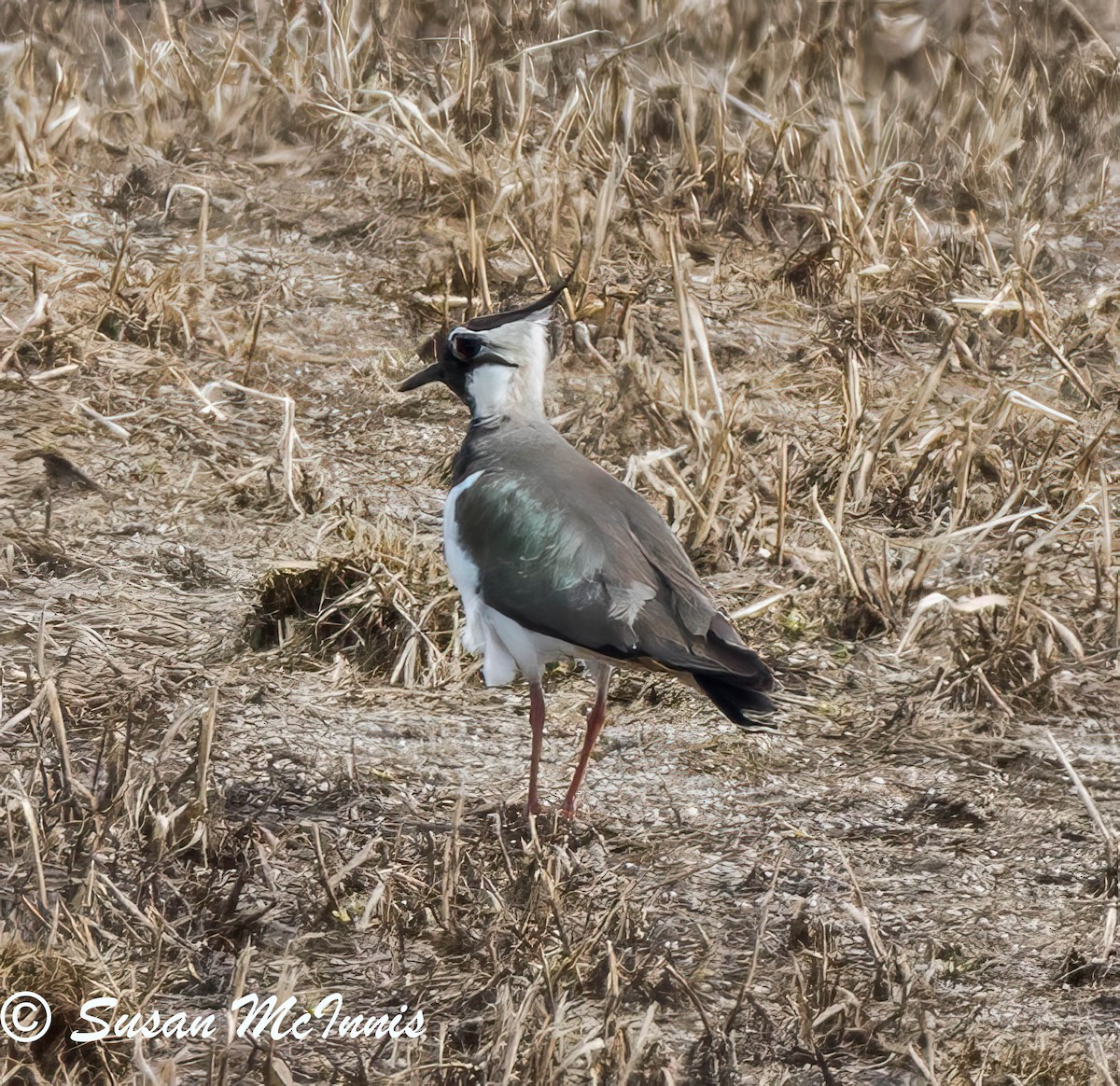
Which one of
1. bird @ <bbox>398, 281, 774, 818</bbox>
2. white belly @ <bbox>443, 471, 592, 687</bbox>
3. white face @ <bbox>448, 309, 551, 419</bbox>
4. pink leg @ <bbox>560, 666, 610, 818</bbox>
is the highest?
white face @ <bbox>448, 309, 551, 419</bbox>

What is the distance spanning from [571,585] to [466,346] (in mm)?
1064

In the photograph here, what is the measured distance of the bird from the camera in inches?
156

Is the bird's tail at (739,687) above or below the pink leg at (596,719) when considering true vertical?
above

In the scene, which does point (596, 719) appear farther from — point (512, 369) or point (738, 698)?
point (512, 369)

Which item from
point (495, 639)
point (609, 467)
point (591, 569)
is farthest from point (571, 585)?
point (609, 467)

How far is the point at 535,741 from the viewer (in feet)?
14.1

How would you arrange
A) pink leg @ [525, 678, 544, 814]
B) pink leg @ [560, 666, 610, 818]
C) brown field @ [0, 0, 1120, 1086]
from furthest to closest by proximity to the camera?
pink leg @ [560, 666, 610, 818] < pink leg @ [525, 678, 544, 814] < brown field @ [0, 0, 1120, 1086]

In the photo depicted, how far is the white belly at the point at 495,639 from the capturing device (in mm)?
4262

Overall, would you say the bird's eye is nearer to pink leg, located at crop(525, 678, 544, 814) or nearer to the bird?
the bird

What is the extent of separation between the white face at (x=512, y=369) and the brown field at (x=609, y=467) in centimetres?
64

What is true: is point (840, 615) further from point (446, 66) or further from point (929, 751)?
point (446, 66)

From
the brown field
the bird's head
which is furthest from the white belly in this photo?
the bird's head

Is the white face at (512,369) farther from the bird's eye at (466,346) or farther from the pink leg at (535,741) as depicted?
the pink leg at (535,741)

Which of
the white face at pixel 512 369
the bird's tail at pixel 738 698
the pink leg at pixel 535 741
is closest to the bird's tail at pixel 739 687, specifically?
the bird's tail at pixel 738 698
